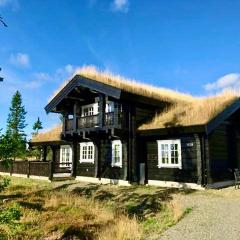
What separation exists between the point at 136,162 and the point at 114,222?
9257 millimetres

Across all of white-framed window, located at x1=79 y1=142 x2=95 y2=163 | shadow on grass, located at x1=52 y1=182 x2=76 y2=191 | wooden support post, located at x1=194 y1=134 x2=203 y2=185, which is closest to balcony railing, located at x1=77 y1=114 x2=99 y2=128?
white-framed window, located at x1=79 y1=142 x2=95 y2=163

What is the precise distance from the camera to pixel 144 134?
19.4 meters

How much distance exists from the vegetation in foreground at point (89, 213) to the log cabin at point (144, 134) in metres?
1.84

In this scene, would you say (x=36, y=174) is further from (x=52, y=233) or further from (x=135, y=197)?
(x=52, y=233)

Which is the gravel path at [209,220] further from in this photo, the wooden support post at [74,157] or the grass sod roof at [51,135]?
the grass sod roof at [51,135]

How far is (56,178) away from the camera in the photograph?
75.4 ft

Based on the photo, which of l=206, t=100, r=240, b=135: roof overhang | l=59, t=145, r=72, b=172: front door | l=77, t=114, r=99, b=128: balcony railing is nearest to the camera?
l=206, t=100, r=240, b=135: roof overhang

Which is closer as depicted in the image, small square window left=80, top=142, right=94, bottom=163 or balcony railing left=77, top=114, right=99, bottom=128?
balcony railing left=77, top=114, right=99, bottom=128

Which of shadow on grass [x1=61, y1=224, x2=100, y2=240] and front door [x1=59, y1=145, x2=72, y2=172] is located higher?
front door [x1=59, y1=145, x2=72, y2=172]

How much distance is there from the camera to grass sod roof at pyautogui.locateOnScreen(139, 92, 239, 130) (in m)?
17.3

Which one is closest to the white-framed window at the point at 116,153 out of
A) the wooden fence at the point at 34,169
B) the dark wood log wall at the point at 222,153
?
the wooden fence at the point at 34,169

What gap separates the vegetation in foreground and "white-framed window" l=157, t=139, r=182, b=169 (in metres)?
1.78

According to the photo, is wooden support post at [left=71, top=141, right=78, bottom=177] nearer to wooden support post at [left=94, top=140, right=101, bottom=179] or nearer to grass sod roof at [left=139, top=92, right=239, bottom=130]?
wooden support post at [left=94, top=140, right=101, bottom=179]

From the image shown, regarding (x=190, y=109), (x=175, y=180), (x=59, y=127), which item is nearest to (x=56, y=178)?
(x=59, y=127)
